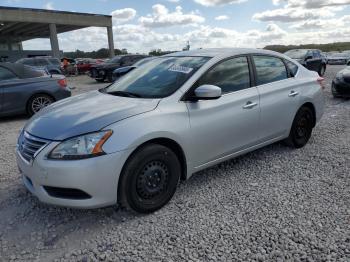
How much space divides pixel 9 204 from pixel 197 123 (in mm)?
2198

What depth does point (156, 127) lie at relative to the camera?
3205 mm

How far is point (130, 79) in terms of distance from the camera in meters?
4.35

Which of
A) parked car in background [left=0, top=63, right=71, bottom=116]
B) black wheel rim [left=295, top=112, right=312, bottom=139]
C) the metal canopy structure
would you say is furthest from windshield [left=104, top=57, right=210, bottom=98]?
the metal canopy structure

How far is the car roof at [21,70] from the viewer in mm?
8258

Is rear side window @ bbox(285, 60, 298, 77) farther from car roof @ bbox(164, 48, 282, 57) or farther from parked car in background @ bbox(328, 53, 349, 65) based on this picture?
parked car in background @ bbox(328, 53, 349, 65)

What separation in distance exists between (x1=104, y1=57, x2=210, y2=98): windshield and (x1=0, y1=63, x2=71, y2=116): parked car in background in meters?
4.66

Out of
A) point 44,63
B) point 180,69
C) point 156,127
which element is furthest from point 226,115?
point 44,63

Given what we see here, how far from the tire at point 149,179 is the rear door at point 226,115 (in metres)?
0.35

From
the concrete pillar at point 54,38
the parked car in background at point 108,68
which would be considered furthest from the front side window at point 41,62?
the concrete pillar at point 54,38

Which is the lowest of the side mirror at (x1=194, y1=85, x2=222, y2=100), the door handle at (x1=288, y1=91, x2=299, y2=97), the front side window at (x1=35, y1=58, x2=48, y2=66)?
the front side window at (x1=35, y1=58, x2=48, y2=66)

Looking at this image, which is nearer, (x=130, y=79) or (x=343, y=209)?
(x=343, y=209)

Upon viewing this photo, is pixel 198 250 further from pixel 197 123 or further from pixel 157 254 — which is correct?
pixel 197 123

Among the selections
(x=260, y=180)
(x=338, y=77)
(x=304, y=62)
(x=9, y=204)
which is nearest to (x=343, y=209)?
(x=260, y=180)

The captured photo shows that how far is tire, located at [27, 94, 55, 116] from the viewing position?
8305 millimetres
